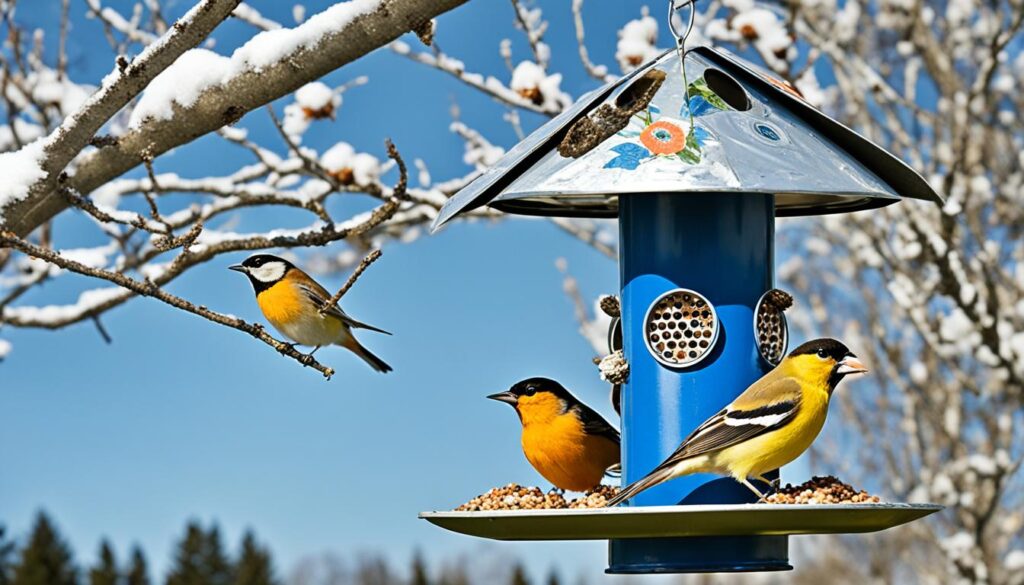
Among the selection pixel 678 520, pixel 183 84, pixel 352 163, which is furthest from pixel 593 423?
pixel 352 163

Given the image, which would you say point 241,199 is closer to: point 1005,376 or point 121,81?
point 121,81

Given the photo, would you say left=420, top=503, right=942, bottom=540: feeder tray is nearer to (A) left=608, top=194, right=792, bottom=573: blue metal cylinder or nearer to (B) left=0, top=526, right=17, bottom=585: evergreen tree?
(A) left=608, top=194, right=792, bottom=573: blue metal cylinder

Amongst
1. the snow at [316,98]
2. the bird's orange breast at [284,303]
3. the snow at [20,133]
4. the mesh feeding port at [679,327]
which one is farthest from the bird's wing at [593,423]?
the snow at [20,133]

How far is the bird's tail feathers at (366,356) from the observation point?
5387 mm

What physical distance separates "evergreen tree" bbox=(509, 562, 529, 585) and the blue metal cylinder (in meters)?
30.1

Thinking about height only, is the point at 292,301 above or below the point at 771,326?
above

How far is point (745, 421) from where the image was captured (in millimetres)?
3793

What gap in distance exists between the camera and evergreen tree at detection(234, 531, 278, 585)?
3347 centimetres

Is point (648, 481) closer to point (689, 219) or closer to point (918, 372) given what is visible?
point (689, 219)

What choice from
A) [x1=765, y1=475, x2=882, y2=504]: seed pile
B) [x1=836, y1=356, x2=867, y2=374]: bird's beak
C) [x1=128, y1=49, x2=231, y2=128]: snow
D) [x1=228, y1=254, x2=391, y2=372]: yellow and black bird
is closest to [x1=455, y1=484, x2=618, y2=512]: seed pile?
[x1=765, y1=475, x2=882, y2=504]: seed pile

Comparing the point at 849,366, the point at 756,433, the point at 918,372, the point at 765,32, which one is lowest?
the point at 756,433

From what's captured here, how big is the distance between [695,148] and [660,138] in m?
0.11

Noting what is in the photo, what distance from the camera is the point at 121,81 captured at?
394 centimetres

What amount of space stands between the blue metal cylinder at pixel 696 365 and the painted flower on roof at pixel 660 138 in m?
0.29
